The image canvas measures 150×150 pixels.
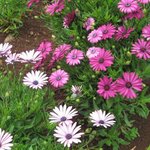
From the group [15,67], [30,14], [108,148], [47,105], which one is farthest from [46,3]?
[108,148]

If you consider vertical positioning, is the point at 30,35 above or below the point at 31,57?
above

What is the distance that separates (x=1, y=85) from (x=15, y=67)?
0.68 metres

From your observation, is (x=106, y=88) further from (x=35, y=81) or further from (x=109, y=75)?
(x=35, y=81)

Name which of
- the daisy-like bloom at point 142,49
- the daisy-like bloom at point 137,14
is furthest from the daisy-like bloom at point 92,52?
the daisy-like bloom at point 137,14

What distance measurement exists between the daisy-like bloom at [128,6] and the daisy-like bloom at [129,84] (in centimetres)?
48

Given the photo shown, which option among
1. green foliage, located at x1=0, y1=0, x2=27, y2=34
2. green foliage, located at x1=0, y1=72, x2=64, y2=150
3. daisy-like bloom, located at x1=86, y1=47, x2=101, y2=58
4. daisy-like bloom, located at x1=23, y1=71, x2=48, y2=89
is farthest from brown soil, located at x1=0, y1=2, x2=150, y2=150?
daisy-like bloom, located at x1=86, y1=47, x2=101, y2=58

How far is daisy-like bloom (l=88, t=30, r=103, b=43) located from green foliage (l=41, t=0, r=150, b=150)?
0.11 metres

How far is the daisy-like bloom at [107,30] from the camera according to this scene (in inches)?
128

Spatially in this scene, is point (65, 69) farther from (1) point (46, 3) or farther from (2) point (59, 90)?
(1) point (46, 3)

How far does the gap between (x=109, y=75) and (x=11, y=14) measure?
60.9 inches

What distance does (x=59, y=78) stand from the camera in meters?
3.24

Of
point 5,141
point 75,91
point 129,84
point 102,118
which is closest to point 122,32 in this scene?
point 129,84

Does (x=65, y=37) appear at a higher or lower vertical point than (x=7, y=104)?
higher

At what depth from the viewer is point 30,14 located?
4766 millimetres
